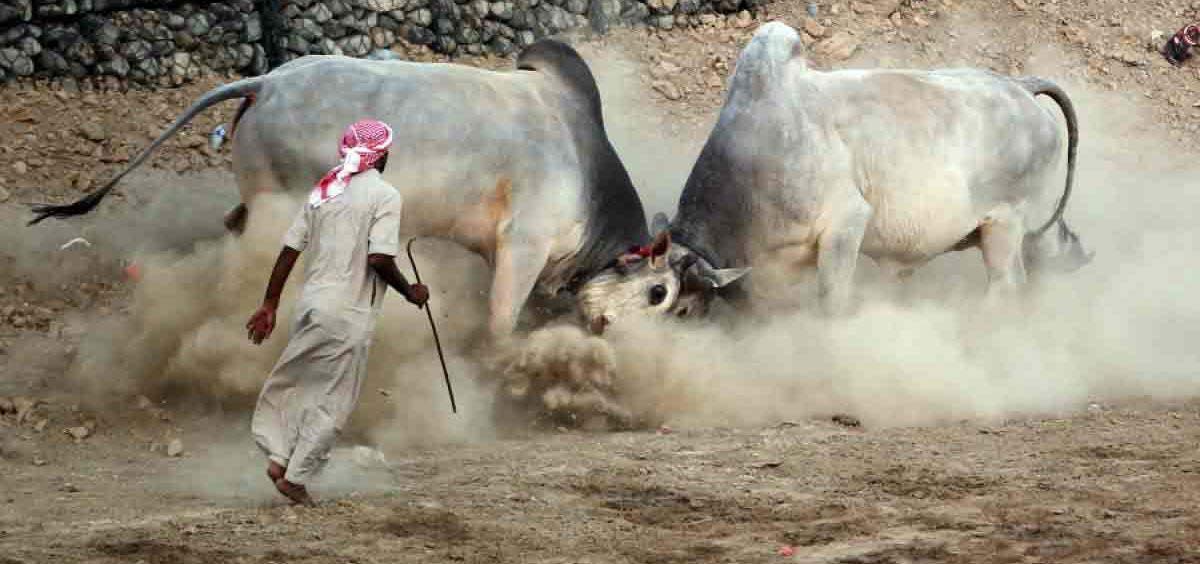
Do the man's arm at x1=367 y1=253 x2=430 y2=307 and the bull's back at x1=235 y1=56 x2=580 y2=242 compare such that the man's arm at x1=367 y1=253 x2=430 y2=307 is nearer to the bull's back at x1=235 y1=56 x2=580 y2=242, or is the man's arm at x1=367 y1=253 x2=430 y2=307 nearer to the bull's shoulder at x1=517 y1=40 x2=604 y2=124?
the bull's back at x1=235 y1=56 x2=580 y2=242

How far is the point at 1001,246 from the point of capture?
10266 mm

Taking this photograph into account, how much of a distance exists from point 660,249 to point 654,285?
16cm

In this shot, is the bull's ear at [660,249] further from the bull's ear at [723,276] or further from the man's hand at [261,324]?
the man's hand at [261,324]

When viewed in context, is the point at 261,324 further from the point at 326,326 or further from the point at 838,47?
the point at 838,47

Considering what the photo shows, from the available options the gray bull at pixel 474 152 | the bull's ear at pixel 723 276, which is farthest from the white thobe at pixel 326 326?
the bull's ear at pixel 723 276

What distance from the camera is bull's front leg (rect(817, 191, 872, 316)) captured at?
9523mm

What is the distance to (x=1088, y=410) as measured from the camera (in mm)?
8906

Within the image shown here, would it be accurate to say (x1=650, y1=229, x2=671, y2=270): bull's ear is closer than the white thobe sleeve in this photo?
No

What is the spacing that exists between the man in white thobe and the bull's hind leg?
428 centimetres

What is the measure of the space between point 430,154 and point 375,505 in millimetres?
2418

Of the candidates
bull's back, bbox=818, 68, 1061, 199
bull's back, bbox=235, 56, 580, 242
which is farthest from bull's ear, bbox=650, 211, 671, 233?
bull's back, bbox=818, 68, 1061, 199

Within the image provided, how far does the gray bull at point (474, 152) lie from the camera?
8.54 m

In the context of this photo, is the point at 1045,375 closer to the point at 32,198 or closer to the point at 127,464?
the point at 127,464

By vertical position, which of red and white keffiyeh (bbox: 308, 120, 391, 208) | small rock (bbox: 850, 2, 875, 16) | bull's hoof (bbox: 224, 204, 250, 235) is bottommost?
small rock (bbox: 850, 2, 875, 16)
